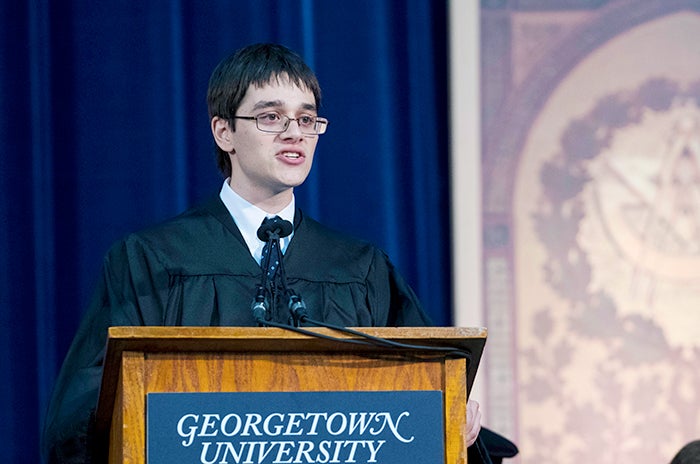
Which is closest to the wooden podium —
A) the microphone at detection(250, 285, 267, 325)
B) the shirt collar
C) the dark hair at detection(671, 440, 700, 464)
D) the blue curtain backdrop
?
the microphone at detection(250, 285, 267, 325)

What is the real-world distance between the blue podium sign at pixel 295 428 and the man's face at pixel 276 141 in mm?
815

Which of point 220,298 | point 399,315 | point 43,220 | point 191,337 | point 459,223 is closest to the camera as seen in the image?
point 191,337

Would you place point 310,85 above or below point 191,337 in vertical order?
above

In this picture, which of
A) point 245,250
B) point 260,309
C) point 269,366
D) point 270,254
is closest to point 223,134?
point 245,250

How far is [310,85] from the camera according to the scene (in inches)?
103

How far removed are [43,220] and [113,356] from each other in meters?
1.96

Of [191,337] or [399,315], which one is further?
[399,315]

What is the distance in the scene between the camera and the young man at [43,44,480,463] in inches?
98.2

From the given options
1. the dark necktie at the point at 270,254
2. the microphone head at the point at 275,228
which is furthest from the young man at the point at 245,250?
the microphone head at the point at 275,228

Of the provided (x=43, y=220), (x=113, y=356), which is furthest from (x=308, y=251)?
(x=43, y=220)

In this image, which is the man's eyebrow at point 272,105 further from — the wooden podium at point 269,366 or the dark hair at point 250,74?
the wooden podium at point 269,366

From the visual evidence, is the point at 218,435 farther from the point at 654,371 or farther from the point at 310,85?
the point at 654,371

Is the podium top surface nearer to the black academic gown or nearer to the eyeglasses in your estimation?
the black academic gown

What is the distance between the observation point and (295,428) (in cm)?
180
